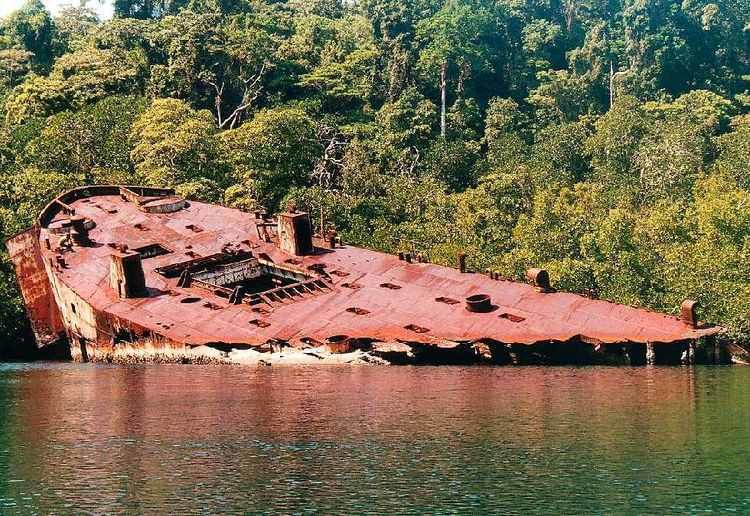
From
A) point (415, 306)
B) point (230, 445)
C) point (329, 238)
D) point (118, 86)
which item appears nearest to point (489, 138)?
point (118, 86)

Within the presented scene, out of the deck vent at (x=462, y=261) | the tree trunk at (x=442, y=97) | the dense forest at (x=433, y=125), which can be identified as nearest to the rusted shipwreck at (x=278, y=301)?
the deck vent at (x=462, y=261)

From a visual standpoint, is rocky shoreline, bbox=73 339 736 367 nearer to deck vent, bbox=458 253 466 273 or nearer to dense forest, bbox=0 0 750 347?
dense forest, bbox=0 0 750 347

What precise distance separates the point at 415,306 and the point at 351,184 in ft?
94.4

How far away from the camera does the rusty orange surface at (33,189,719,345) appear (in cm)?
4038

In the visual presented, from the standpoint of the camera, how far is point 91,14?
418ft

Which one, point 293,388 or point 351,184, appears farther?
point 351,184

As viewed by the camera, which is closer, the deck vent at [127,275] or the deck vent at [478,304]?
the deck vent at [478,304]

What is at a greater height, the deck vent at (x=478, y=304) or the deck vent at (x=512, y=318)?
the deck vent at (x=478, y=304)

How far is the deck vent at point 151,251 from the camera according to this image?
51.0m

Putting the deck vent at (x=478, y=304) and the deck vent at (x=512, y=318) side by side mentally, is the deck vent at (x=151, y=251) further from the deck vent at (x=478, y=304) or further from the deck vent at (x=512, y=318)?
the deck vent at (x=512, y=318)

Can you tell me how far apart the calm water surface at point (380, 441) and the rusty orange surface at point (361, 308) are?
1613 millimetres

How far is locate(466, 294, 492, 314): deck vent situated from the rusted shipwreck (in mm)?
46

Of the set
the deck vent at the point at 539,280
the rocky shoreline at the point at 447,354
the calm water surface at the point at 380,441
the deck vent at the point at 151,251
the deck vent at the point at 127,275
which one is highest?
the deck vent at the point at 151,251

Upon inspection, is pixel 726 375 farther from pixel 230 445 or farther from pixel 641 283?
pixel 230 445
